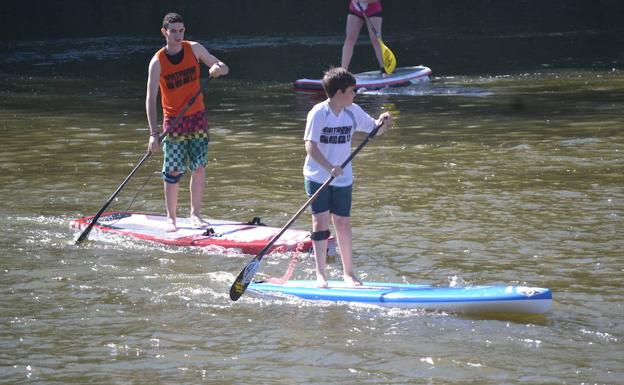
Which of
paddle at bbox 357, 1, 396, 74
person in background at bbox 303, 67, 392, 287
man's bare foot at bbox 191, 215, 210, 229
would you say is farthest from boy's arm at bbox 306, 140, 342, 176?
paddle at bbox 357, 1, 396, 74

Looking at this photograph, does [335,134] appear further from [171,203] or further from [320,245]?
[171,203]

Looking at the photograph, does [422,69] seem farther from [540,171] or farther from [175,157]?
[175,157]

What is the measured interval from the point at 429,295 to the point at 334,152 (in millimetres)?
1061

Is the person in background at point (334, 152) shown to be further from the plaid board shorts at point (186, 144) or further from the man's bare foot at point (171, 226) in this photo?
the man's bare foot at point (171, 226)

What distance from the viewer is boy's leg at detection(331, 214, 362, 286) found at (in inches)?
292

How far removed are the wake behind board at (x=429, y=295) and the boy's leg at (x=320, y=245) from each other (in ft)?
0.21

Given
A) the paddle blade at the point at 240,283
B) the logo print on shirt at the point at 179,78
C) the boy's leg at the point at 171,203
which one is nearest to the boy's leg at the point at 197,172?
the boy's leg at the point at 171,203

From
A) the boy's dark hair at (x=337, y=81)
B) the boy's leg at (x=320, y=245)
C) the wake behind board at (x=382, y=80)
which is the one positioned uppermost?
the boy's dark hair at (x=337, y=81)

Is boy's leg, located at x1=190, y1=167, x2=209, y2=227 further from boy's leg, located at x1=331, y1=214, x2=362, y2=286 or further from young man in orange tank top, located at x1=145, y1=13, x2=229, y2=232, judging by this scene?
boy's leg, located at x1=331, y1=214, x2=362, y2=286

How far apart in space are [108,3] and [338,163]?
94.9ft

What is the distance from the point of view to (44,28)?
97.5 ft

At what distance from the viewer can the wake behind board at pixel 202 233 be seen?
341 inches

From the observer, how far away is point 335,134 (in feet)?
23.8

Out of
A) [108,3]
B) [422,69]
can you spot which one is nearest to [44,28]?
[108,3]
